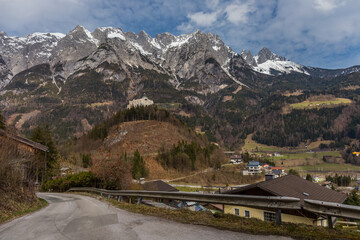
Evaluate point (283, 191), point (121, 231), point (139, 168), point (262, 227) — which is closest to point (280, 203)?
point (262, 227)

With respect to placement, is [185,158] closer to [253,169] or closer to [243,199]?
[253,169]

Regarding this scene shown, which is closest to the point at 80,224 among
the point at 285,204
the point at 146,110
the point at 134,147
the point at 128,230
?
the point at 128,230

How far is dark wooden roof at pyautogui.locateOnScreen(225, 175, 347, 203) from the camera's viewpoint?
2295 cm

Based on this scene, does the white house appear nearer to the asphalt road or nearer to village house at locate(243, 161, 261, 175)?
village house at locate(243, 161, 261, 175)

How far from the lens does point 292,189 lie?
24.1 metres

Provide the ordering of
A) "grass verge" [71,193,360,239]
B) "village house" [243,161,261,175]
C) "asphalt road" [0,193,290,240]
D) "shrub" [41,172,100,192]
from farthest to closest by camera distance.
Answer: "village house" [243,161,261,175] < "shrub" [41,172,100,192] < "asphalt road" [0,193,290,240] < "grass verge" [71,193,360,239]

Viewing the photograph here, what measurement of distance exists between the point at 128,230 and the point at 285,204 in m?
4.64

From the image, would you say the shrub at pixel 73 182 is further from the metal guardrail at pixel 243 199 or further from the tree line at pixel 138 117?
the tree line at pixel 138 117

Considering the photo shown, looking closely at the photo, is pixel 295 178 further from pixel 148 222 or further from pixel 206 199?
pixel 148 222

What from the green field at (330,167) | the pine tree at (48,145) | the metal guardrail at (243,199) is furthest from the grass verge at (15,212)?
the green field at (330,167)

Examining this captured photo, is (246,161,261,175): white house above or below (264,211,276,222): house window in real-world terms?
below

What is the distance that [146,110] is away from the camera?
496 feet

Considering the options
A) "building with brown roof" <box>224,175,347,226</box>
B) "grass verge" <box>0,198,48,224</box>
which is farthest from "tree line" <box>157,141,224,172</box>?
"grass verge" <box>0,198,48,224</box>

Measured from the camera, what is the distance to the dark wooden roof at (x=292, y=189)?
2295 cm
